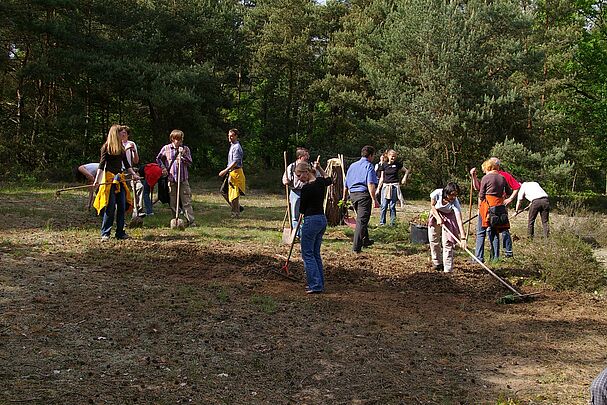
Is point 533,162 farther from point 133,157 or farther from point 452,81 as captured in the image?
point 133,157

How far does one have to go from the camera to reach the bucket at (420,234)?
11.4 metres

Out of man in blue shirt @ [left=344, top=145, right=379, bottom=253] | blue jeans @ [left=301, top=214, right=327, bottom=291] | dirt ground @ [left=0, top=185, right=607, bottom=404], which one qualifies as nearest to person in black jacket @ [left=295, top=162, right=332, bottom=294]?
blue jeans @ [left=301, top=214, right=327, bottom=291]

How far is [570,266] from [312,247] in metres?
3.60

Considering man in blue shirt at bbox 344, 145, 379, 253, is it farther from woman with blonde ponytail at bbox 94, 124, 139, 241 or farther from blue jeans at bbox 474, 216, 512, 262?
woman with blonde ponytail at bbox 94, 124, 139, 241

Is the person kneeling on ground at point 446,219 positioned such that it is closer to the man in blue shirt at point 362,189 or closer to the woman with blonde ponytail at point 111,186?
the man in blue shirt at point 362,189

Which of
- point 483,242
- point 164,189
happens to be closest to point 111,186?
point 164,189

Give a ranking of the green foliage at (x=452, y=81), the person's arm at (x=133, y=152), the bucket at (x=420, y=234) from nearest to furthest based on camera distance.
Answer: the person's arm at (x=133, y=152) → the bucket at (x=420, y=234) → the green foliage at (x=452, y=81)

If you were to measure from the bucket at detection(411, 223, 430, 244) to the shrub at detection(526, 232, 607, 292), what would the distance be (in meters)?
2.79

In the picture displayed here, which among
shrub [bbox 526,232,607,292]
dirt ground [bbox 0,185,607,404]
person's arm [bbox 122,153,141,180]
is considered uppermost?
person's arm [bbox 122,153,141,180]

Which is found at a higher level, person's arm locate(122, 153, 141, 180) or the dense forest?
the dense forest

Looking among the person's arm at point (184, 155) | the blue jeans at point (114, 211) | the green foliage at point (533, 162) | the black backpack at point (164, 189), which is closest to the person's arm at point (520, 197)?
the person's arm at point (184, 155)

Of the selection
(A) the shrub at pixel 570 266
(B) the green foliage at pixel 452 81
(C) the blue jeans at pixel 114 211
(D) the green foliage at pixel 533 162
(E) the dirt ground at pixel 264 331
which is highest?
(B) the green foliage at pixel 452 81

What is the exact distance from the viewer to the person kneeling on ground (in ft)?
28.9

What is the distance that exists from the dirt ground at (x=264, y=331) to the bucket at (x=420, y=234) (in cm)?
154
